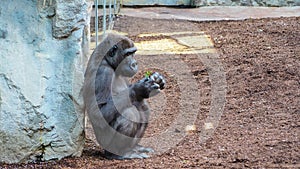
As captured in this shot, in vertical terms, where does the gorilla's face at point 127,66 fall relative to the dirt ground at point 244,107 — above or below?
above

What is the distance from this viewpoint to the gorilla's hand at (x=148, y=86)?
171 inches

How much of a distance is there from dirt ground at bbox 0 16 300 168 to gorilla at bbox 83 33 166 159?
5.5 inches

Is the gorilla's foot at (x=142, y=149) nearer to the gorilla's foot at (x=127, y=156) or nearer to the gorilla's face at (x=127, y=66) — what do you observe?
the gorilla's foot at (x=127, y=156)

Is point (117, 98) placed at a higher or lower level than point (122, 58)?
lower

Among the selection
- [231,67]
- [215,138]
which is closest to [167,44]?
[231,67]

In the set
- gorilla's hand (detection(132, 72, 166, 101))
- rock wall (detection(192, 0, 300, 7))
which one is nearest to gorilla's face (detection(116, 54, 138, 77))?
gorilla's hand (detection(132, 72, 166, 101))

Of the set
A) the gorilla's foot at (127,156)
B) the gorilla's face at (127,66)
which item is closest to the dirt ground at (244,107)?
the gorilla's foot at (127,156)

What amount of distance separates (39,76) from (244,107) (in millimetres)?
1690

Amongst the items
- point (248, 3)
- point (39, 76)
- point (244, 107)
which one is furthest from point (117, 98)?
point (248, 3)

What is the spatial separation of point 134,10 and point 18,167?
5468 millimetres

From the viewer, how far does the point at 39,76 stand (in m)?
4.42

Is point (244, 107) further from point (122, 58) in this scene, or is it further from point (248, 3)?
point (248, 3)

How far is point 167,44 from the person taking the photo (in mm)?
7598

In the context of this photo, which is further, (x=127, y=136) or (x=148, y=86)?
(x=127, y=136)
